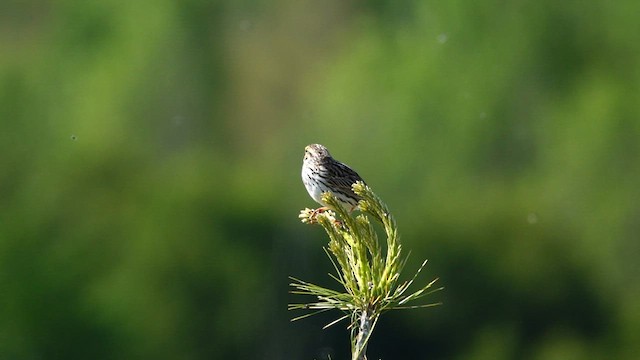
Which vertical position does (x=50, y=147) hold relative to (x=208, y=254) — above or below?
above

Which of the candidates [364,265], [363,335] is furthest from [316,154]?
[363,335]

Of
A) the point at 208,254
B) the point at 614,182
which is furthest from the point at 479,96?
the point at 208,254

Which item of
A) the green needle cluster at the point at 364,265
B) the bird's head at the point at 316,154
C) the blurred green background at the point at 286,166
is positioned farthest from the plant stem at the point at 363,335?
the blurred green background at the point at 286,166

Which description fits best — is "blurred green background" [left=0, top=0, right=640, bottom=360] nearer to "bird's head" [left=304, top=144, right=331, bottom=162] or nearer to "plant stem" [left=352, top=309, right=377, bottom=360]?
"bird's head" [left=304, top=144, right=331, bottom=162]

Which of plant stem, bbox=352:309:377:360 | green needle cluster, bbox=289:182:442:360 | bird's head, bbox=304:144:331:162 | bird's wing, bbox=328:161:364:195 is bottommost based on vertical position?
plant stem, bbox=352:309:377:360

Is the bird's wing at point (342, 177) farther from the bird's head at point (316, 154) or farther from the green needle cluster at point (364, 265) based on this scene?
the green needle cluster at point (364, 265)

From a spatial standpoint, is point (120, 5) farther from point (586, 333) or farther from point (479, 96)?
point (586, 333)

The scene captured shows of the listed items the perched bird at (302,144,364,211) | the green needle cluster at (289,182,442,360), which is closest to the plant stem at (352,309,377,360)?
the green needle cluster at (289,182,442,360)
